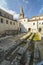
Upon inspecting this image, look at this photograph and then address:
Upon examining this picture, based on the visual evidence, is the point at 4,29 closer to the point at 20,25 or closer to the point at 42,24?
the point at 20,25

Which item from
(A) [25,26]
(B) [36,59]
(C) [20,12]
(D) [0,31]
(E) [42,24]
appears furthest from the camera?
(C) [20,12]

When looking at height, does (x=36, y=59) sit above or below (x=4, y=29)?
below

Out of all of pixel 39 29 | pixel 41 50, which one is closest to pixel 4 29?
pixel 39 29

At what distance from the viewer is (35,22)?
35688 millimetres

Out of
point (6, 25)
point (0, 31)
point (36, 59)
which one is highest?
point (6, 25)

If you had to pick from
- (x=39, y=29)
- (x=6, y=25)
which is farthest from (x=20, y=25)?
(x=6, y=25)

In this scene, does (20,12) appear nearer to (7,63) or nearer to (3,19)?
(3,19)

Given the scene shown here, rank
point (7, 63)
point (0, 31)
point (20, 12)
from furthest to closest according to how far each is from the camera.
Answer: point (20, 12), point (0, 31), point (7, 63)

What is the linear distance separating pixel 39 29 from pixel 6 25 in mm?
14130

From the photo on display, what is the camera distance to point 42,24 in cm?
3391

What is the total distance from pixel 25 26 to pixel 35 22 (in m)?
4.47

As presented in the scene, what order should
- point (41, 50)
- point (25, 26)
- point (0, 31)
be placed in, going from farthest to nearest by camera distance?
point (25, 26)
point (0, 31)
point (41, 50)

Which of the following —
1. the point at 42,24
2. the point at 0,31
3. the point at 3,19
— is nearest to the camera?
the point at 0,31

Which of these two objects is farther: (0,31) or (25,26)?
(25,26)
